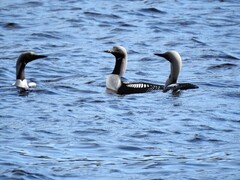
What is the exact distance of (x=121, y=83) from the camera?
18344 millimetres

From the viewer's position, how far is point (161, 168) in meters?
12.4

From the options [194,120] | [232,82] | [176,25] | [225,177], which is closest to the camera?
[225,177]

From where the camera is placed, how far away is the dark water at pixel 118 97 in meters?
12.6

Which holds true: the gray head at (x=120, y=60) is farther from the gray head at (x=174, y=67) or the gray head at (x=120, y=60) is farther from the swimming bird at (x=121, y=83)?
the gray head at (x=174, y=67)

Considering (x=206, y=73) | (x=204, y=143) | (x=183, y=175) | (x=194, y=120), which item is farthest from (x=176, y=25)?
(x=183, y=175)

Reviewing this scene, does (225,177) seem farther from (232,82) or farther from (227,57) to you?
(227,57)

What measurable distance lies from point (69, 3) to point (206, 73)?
8.85 meters

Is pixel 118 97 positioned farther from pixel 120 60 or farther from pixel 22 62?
pixel 22 62

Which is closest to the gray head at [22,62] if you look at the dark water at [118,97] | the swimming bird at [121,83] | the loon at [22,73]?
the loon at [22,73]

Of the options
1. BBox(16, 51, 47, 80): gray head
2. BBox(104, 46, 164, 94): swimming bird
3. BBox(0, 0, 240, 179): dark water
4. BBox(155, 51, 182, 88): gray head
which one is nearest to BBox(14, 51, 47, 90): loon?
BBox(16, 51, 47, 80): gray head

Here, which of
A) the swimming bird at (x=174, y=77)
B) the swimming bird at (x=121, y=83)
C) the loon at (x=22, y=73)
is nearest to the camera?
the swimming bird at (x=121, y=83)

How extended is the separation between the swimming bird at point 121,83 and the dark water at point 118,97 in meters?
0.17

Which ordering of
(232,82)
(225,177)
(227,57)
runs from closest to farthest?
(225,177) → (232,82) → (227,57)

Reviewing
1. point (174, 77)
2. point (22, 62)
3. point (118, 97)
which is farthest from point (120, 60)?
point (22, 62)
